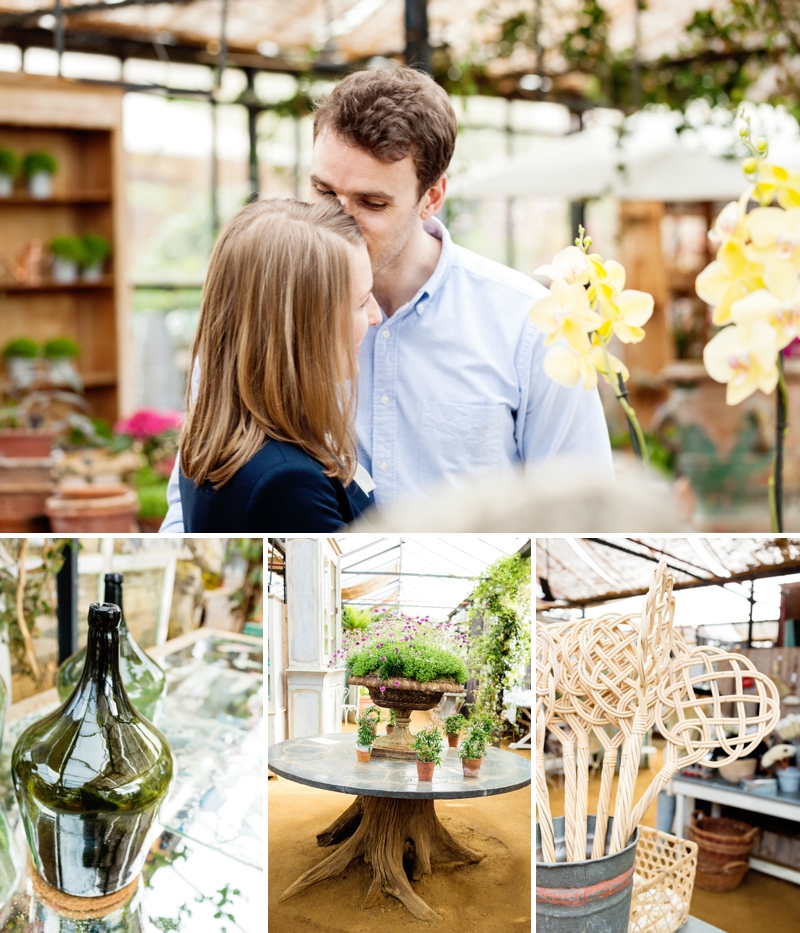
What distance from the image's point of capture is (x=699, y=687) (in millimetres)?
935

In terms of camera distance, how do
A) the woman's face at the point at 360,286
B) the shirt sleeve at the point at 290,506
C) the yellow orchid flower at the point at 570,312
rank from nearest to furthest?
the yellow orchid flower at the point at 570,312, the shirt sleeve at the point at 290,506, the woman's face at the point at 360,286

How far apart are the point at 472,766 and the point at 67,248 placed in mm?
5107

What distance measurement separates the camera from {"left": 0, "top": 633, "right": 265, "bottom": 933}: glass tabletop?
95cm

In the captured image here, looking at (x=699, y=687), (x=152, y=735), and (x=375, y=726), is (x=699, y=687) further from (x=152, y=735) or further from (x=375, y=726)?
(x=152, y=735)

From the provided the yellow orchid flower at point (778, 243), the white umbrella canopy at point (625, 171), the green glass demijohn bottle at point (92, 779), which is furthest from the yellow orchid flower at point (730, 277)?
the white umbrella canopy at point (625, 171)

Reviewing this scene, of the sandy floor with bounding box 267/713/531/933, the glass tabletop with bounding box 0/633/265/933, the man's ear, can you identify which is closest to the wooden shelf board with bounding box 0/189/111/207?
the man's ear

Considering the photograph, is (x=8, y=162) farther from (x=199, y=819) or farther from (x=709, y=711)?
(x=709, y=711)

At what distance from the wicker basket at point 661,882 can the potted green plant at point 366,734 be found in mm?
306

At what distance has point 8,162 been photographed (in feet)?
17.2

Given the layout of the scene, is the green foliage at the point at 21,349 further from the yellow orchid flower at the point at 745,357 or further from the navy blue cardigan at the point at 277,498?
the yellow orchid flower at the point at 745,357

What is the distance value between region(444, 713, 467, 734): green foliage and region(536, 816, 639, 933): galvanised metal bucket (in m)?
0.16

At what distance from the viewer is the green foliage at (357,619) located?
92cm

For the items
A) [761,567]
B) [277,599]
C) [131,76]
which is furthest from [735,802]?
[131,76]

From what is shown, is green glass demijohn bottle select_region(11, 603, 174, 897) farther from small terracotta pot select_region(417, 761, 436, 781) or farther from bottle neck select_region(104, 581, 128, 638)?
small terracotta pot select_region(417, 761, 436, 781)
